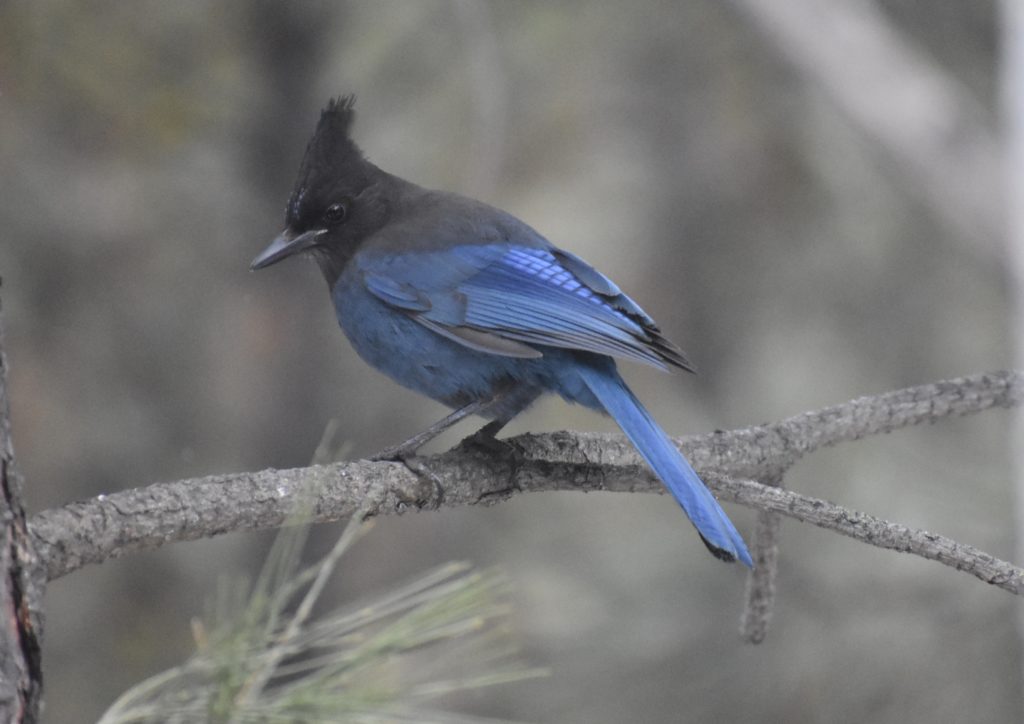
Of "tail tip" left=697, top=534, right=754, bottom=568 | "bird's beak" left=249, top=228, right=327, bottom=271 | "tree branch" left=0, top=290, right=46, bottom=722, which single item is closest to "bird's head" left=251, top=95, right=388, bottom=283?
"bird's beak" left=249, top=228, right=327, bottom=271

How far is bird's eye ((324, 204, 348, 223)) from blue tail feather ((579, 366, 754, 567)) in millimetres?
790

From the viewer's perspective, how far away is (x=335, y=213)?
296 cm

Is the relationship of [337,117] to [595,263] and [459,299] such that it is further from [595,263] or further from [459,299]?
[595,263]

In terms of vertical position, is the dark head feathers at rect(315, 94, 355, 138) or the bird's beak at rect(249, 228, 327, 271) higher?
the dark head feathers at rect(315, 94, 355, 138)

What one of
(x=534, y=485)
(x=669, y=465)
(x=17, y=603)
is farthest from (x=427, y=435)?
(x=17, y=603)

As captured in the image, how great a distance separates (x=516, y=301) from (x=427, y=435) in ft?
1.26

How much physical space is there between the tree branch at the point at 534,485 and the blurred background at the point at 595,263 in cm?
57

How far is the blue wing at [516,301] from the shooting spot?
2.51 metres

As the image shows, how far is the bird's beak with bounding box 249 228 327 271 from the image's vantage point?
2.81 meters

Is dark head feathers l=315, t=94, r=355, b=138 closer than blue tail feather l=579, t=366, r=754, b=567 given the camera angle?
No

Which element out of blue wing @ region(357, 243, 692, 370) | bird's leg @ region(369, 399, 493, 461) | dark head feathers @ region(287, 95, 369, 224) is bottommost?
bird's leg @ region(369, 399, 493, 461)

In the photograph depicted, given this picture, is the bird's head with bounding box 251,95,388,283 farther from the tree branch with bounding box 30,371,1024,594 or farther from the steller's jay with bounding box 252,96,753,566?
the tree branch with bounding box 30,371,1024,594

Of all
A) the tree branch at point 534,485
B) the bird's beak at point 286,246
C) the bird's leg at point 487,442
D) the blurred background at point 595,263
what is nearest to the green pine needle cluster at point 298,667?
the tree branch at point 534,485

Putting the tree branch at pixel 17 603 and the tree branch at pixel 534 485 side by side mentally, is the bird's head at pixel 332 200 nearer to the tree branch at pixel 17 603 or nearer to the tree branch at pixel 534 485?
the tree branch at pixel 534 485
